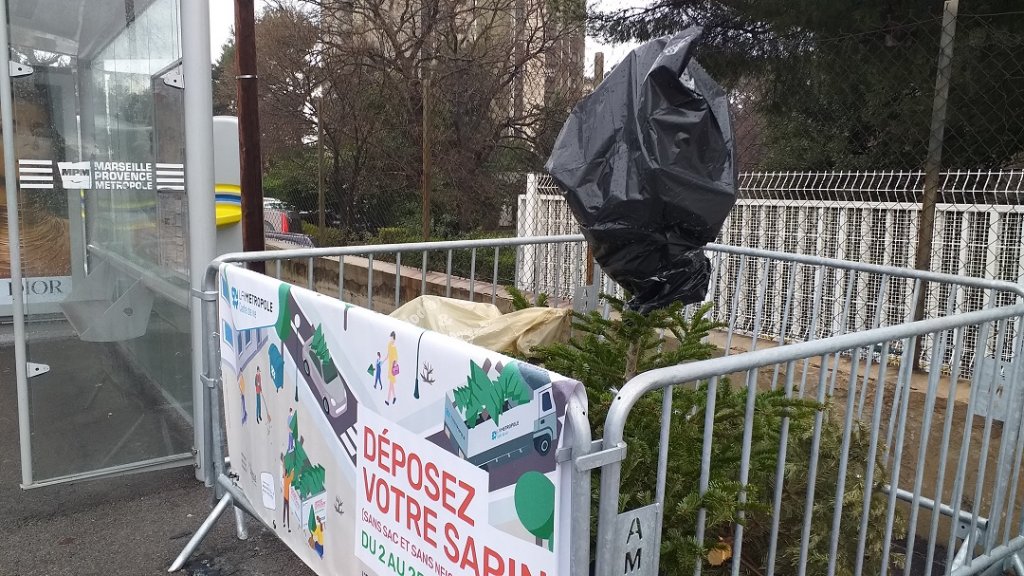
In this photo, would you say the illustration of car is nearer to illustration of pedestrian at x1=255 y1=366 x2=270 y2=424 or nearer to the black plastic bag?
illustration of pedestrian at x1=255 y1=366 x2=270 y2=424

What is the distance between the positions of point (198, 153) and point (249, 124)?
225 centimetres

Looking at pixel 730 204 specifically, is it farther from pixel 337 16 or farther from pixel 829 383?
pixel 337 16

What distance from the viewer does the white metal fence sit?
4191mm

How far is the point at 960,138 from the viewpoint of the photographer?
4.80m

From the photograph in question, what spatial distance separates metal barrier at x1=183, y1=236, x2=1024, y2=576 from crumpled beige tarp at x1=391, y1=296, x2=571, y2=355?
0.54m

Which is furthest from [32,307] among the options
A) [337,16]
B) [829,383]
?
[337,16]

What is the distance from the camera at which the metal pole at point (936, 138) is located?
405 cm

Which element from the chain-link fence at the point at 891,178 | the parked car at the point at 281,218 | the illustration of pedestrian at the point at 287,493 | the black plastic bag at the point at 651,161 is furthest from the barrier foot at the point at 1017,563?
the parked car at the point at 281,218

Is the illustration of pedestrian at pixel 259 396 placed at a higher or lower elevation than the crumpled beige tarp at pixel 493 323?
lower

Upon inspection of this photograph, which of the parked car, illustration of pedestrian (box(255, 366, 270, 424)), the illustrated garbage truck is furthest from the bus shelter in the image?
the parked car

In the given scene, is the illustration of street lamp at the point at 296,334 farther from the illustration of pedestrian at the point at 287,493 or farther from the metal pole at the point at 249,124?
the metal pole at the point at 249,124

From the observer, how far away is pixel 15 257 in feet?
12.4

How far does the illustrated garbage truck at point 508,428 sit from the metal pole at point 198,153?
2.56 meters

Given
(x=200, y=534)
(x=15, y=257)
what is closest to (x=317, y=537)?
(x=200, y=534)
